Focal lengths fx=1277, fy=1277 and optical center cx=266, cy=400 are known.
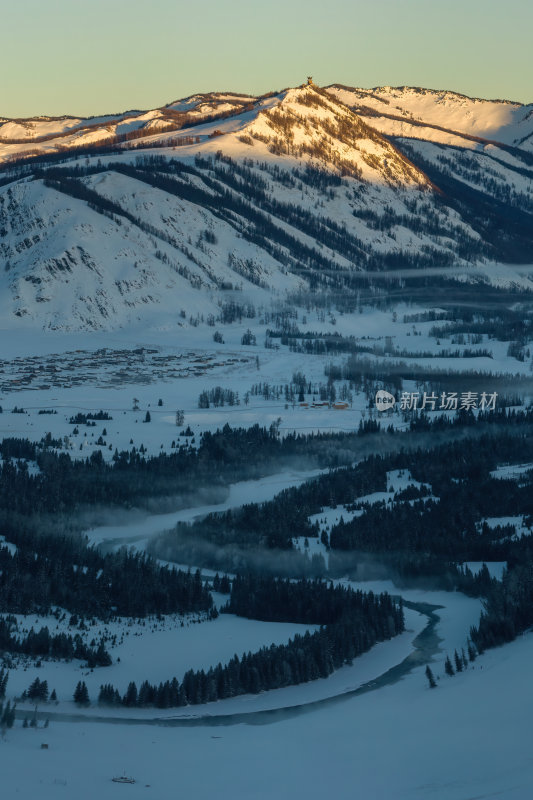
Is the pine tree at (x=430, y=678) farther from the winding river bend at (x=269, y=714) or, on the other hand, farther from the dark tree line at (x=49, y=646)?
the dark tree line at (x=49, y=646)

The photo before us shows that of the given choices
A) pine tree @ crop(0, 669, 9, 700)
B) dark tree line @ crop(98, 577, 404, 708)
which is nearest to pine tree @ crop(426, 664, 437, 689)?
dark tree line @ crop(98, 577, 404, 708)

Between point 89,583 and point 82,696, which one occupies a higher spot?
point 82,696

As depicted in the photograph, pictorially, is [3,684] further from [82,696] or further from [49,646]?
[49,646]

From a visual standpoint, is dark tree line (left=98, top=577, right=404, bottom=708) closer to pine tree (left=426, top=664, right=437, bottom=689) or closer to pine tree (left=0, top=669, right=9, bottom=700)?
pine tree (left=0, top=669, right=9, bottom=700)

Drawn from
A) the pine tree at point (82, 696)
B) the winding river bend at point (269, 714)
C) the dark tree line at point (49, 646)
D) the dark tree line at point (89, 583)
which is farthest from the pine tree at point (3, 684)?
the dark tree line at point (89, 583)

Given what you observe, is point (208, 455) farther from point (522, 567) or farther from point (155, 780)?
point (155, 780)

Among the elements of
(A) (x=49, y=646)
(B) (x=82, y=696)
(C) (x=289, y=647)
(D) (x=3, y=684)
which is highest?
(D) (x=3, y=684)

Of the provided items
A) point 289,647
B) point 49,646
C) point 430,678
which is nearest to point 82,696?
point 49,646

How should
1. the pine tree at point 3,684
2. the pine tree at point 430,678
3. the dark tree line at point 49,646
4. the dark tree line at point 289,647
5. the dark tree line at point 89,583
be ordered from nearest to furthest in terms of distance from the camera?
the pine tree at point 3,684
the dark tree line at point 289,647
the pine tree at point 430,678
the dark tree line at point 49,646
the dark tree line at point 89,583

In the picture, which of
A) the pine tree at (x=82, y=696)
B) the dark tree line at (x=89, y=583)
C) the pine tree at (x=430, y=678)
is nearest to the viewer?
the pine tree at (x=82, y=696)

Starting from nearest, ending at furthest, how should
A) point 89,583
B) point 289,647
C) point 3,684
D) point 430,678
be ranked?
point 3,684
point 430,678
point 289,647
point 89,583

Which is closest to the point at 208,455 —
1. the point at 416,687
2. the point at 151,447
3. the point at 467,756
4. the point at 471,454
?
the point at 151,447
